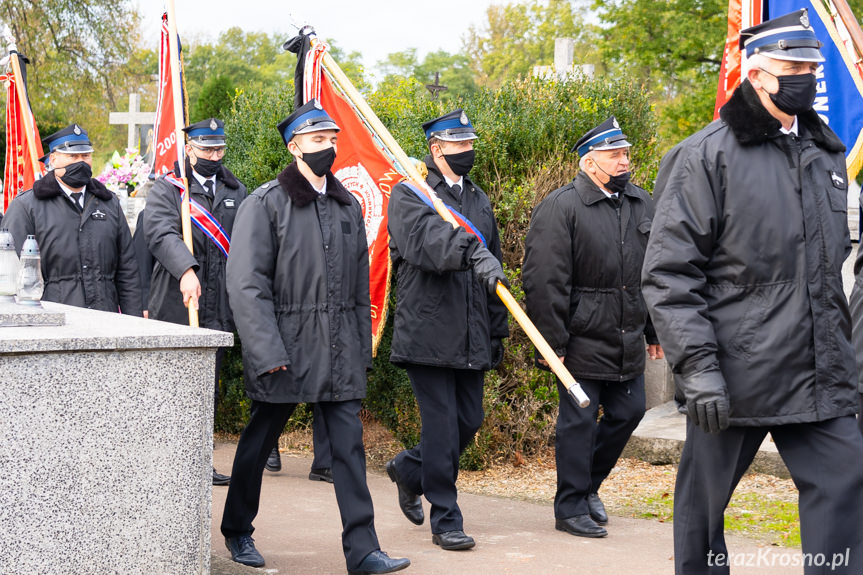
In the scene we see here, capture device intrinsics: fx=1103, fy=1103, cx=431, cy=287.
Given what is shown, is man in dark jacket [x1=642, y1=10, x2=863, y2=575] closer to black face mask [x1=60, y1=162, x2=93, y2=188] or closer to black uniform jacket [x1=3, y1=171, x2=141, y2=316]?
black uniform jacket [x1=3, y1=171, x2=141, y2=316]

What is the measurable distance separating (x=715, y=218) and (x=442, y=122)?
2.45m

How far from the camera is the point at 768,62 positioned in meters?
3.81

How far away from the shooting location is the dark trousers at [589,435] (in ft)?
19.3

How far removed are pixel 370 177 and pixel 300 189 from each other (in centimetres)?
222

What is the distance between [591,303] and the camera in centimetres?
595

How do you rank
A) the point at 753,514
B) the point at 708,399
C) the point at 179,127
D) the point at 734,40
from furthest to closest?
the point at 179,127
the point at 753,514
the point at 734,40
the point at 708,399

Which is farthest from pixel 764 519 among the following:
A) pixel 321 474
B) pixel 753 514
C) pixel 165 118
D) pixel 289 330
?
pixel 165 118

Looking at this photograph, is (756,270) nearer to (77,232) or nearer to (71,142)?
(77,232)

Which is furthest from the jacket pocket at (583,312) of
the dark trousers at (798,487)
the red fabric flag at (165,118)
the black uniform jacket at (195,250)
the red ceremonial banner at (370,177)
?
the red fabric flag at (165,118)

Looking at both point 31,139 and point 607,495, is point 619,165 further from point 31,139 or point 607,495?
point 31,139

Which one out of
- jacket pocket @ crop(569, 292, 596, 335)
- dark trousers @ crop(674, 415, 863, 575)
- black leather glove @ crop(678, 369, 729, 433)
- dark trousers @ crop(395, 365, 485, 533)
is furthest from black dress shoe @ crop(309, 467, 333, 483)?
black leather glove @ crop(678, 369, 729, 433)

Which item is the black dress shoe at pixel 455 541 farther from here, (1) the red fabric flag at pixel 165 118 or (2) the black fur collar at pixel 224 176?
Answer: (1) the red fabric flag at pixel 165 118

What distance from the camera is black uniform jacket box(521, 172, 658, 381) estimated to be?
5902mm

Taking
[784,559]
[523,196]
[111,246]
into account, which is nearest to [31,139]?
[111,246]
